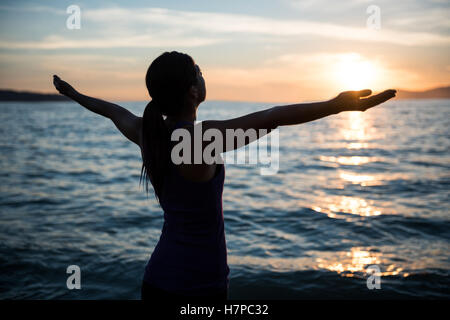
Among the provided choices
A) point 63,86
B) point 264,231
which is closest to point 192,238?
point 63,86

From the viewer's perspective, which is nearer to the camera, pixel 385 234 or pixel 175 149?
pixel 175 149

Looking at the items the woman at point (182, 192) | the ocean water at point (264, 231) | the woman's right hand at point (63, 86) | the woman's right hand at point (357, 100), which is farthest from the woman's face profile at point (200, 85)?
the ocean water at point (264, 231)

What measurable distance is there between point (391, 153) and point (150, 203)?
1592 cm

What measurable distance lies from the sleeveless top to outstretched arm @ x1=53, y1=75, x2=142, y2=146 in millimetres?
530

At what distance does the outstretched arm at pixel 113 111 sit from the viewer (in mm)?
2355

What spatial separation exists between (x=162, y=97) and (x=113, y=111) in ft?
2.48

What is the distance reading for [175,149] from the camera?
72.6 inches

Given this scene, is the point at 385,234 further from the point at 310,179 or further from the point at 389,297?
the point at 310,179

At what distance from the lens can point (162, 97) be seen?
74.0 inches

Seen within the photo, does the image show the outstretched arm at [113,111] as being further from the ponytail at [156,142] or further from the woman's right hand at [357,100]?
the woman's right hand at [357,100]

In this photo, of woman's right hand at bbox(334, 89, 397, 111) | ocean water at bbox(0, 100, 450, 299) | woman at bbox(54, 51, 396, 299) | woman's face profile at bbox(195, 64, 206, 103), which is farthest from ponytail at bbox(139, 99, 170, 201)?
ocean water at bbox(0, 100, 450, 299)

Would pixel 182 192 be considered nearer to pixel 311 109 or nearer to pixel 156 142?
pixel 156 142

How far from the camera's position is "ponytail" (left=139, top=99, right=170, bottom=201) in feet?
6.13
